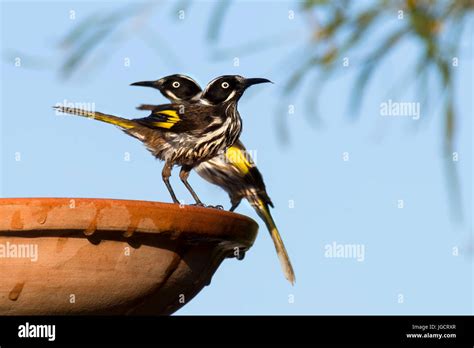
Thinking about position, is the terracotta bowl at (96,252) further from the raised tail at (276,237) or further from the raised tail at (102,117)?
the raised tail at (276,237)

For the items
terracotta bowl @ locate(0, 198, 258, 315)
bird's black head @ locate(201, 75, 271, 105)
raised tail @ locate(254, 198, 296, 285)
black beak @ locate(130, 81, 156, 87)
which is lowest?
terracotta bowl @ locate(0, 198, 258, 315)

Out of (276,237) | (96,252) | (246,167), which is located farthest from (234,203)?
(96,252)

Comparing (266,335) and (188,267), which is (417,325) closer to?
(266,335)

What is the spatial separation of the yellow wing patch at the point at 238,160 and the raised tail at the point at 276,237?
304 mm

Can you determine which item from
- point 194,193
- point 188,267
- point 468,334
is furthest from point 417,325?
point 194,193

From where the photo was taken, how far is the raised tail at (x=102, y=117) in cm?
423

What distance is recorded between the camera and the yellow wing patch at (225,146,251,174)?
6.85 meters

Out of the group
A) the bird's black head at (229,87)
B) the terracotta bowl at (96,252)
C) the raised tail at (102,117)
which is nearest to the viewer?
the terracotta bowl at (96,252)

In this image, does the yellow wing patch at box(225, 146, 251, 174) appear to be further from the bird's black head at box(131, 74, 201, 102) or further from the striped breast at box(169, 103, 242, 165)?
the striped breast at box(169, 103, 242, 165)

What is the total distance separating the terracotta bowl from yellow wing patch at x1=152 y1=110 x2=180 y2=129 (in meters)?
1.72

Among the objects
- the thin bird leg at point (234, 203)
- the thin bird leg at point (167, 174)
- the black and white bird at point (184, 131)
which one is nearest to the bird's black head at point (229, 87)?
the black and white bird at point (184, 131)

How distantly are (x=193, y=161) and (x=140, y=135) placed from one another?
0.33 m

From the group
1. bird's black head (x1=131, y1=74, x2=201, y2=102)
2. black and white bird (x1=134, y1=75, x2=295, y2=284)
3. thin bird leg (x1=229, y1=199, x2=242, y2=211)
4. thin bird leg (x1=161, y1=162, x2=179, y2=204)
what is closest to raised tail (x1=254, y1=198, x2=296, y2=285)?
black and white bird (x1=134, y1=75, x2=295, y2=284)

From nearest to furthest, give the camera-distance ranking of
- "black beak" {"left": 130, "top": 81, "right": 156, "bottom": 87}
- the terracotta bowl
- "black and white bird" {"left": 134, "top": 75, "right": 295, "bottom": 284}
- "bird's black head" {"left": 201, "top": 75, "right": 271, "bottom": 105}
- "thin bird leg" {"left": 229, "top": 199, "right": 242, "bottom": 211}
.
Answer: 1. the terracotta bowl
2. "bird's black head" {"left": 201, "top": 75, "right": 271, "bottom": 105}
3. "black beak" {"left": 130, "top": 81, "right": 156, "bottom": 87}
4. "black and white bird" {"left": 134, "top": 75, "right": 295, "bottom": 284}
5. "thin bird leg" {"left": 229, "top": 199, "right": 242, "bottom": 211}
